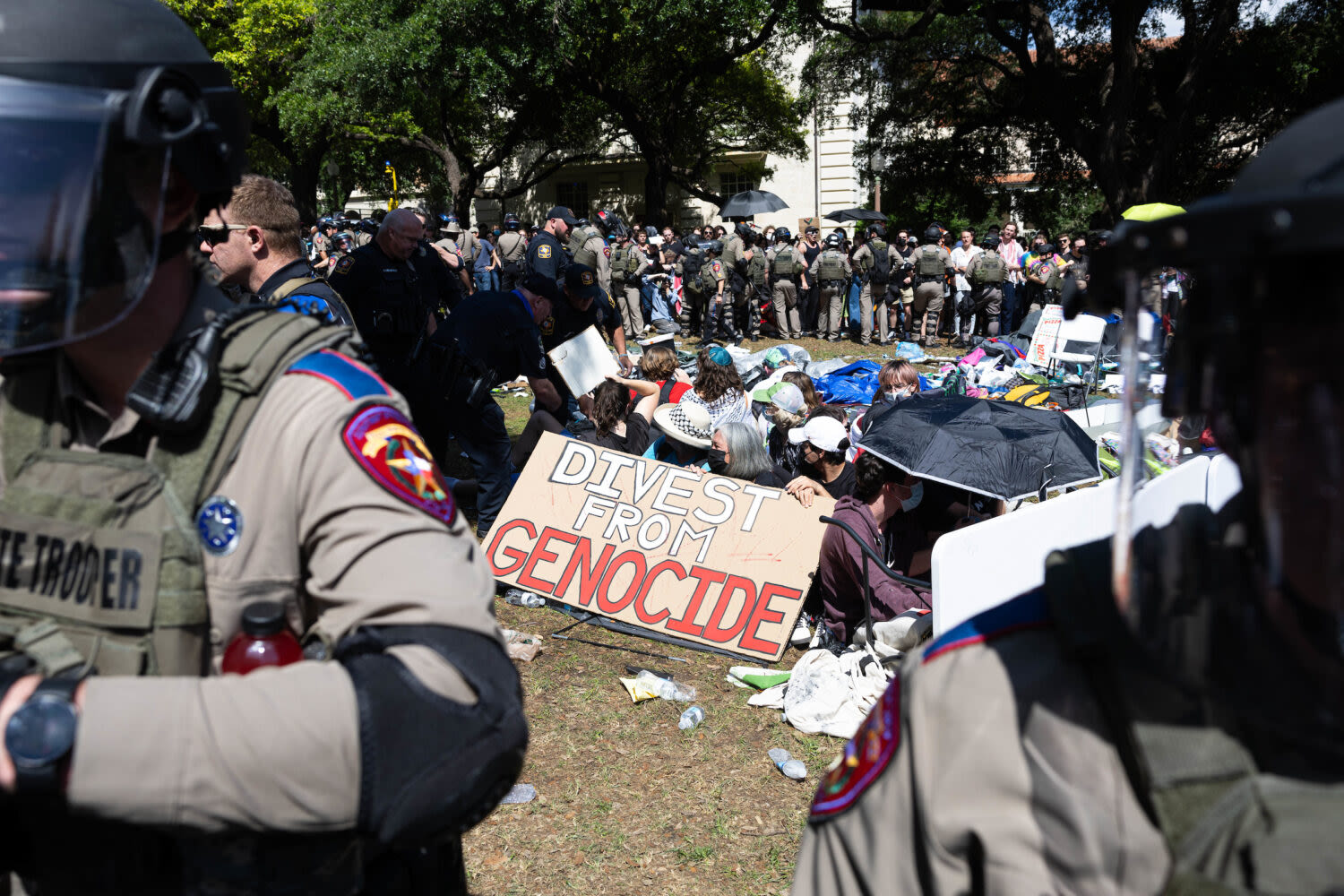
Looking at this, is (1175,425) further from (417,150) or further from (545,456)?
(417,150)

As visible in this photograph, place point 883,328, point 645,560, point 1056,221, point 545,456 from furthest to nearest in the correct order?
point 1056,221 → point 883,328 → point 545,456 → point 645,560

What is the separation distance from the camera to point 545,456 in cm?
629

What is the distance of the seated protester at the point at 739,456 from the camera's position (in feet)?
20.3

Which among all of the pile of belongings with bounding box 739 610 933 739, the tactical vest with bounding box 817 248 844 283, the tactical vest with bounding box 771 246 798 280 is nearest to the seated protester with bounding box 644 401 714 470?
the pile of belongings with bounding box 739 610 933 739

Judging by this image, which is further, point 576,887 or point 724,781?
point 724,781

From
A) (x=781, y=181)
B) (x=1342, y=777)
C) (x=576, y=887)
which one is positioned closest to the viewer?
(x=1342, y=777)

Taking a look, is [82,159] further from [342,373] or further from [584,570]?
[584,570]

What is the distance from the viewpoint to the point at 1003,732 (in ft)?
3.17

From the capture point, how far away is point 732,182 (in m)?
35.1

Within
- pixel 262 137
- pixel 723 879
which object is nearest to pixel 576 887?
pixel 723 879

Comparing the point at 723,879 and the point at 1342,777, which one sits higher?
the point at 1342,777

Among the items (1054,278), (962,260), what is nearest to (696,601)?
(1054,278)

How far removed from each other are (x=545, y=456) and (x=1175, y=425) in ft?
17.2

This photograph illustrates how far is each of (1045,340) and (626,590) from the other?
22.8 ft
